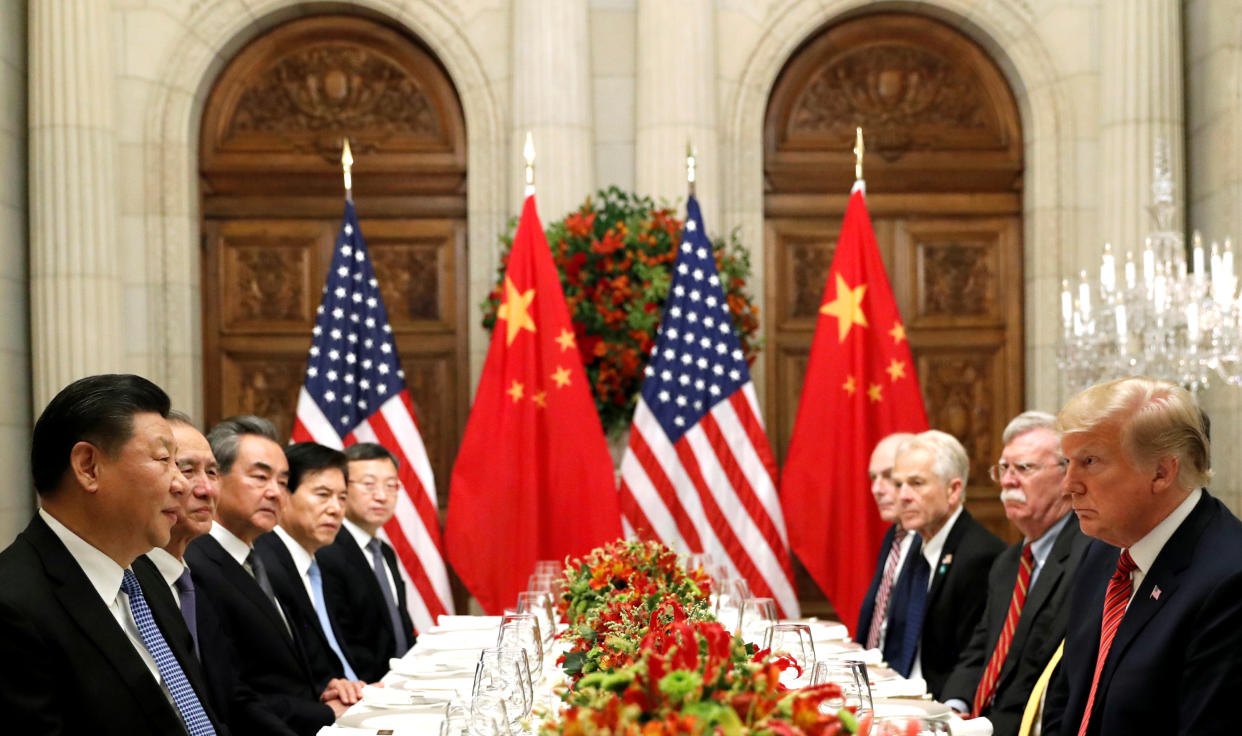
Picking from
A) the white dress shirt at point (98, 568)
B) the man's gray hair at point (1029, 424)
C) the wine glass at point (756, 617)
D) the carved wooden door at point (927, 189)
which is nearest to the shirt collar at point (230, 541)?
the white dress shirt at point (98, 568)

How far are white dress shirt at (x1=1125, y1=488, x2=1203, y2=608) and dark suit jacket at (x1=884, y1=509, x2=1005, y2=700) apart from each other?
2158mm

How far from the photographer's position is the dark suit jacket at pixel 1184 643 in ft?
8.25

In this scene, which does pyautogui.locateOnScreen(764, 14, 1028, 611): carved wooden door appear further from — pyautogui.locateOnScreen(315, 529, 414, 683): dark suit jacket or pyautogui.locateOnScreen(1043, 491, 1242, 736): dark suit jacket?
pyautogui.locateOnScreen(1043, 491, 1242, 736): dark suit jacket

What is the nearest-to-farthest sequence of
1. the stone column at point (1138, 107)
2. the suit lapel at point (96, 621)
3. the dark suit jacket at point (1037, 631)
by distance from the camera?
the suit lapel at point (96, 621), the dark suit jacket at point (1037, 631), the stone column at point (1138, 107)

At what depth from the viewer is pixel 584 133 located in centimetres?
777

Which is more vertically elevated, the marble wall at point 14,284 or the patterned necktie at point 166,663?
the marble wall at point 14,284

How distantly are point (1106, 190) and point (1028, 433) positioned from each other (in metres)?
4.14

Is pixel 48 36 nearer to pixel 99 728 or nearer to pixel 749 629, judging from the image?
pixel 749 629

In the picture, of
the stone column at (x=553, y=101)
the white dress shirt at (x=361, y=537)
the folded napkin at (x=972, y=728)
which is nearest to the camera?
the folded napkin at (x=972, y=728)

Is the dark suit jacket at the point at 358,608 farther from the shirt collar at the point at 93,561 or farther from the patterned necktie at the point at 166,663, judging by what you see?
the shirt collar at the point at 93,561

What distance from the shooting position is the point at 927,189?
829 centimetres

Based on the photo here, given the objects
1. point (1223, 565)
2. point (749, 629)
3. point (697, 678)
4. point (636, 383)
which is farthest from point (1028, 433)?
point (636, 383)

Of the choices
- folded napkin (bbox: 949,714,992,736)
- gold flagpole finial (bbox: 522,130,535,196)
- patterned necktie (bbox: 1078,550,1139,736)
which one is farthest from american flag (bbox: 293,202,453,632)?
patterned necktie (bbox: 1078,550,1139,736)

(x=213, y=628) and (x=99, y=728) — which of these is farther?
(x=213, y=628)
